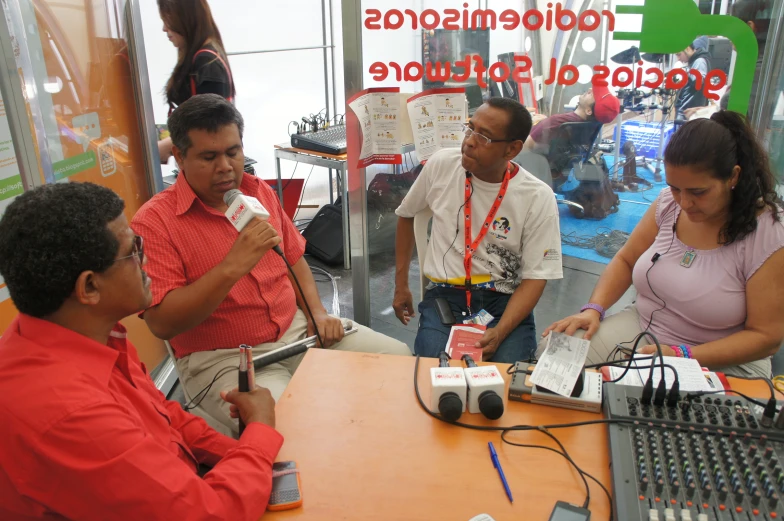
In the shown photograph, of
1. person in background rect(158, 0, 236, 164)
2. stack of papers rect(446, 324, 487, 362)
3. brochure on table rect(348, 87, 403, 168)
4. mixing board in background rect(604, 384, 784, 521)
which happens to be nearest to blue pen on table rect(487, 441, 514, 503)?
mixing board in background rect(604, 384, 784, 521)

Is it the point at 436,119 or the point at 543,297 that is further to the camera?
the point at 543,297

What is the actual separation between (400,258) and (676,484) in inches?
64.7

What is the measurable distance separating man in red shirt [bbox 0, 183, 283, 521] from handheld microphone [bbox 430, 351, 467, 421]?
1.20 feet

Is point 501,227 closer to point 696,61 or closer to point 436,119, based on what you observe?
point 436,119

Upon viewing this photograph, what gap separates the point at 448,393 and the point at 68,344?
30.6 inches

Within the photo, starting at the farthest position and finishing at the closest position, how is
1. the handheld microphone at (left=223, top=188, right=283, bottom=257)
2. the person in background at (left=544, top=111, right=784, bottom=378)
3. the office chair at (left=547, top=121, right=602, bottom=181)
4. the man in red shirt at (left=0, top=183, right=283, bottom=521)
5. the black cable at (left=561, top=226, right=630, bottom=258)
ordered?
the black cable at (left=561, top=226, right=630, bottom=258) < the office chair at (left=547, top=121, right=602, bottom=181) < the person in background at (left=544, top=111, right=784, bottom=378) < the handheld microphone at (left=223, top=188, right=283, bottom=257) < the man in red shirt at (left=0, top=183, right=283, bottom=521)

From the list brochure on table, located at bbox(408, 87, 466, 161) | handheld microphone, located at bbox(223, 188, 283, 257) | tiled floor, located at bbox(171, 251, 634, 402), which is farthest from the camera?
tiled floor, located at bbox(171, 251, 634, 402)

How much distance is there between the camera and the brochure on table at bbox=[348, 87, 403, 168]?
258 cm

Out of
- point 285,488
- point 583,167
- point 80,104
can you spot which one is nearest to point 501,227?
point 583,167

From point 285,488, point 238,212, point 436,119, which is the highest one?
point 436,119

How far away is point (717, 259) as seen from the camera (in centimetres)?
179

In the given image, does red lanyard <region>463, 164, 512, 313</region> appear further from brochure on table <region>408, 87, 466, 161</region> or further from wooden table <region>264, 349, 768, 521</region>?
wooden table <region>264, 349, 768, 521</region>

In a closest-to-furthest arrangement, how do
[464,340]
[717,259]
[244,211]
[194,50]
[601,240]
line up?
1. [244,211]
2. [717,259]
3. [464,340]
4. [194,50]
5. [601,240]

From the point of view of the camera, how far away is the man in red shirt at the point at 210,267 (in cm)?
165
